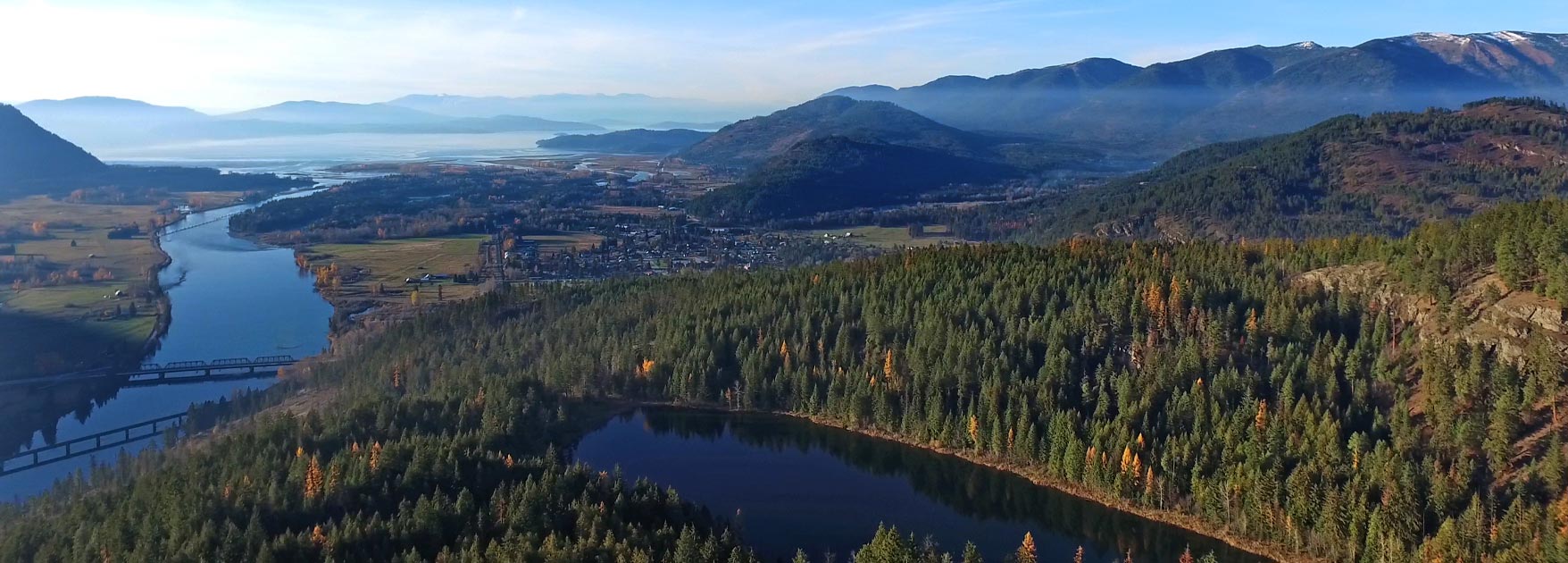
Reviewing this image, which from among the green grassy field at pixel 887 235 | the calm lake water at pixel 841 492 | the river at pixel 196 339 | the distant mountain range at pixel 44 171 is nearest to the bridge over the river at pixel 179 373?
the river at pixel 196 339

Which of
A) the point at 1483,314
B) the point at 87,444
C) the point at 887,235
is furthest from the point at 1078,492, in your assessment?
the point at 887,235

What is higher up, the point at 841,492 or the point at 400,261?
the point at 400,261

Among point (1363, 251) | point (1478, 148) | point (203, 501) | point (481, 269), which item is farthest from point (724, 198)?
point (203, 501)

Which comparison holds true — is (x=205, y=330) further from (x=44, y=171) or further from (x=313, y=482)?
(x=44, y=171)

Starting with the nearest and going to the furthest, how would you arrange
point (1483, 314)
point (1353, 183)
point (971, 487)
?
point (1483, 314), point (971, 487), point (1353, 183)

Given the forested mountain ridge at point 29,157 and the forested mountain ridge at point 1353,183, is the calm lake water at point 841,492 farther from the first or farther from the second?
the forested mountain ridge at point 29,157
